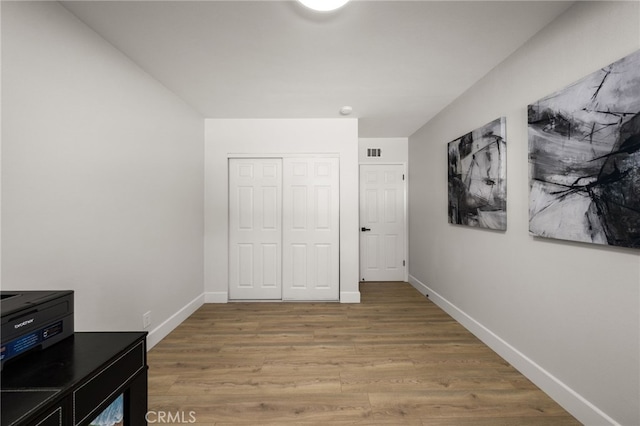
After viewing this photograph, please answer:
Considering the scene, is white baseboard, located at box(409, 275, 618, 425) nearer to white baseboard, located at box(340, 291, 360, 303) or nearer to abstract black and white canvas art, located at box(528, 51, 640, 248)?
abstract black and white canvas art, located at box(528, 51, 640, 248)

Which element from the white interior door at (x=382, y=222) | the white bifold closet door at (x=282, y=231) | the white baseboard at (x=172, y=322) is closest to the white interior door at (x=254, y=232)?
the white bifold closet door at (x=282, y=231)

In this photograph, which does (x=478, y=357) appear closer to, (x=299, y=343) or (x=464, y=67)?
(x=299, y=343)

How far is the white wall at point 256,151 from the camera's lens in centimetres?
384

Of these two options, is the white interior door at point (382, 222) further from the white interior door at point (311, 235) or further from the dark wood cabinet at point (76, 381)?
the dark wood cabinet at point (76, 381)

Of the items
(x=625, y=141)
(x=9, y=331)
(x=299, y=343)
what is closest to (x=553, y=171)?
(x=625, y=141)

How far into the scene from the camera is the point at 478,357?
2.38 metres

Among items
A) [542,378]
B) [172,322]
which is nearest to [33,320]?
[172,322]

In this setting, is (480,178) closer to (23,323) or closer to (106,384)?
(106,384)

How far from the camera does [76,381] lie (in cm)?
92

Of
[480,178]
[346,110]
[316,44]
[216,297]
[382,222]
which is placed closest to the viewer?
[316,44]

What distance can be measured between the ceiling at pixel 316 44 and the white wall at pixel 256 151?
25.1 inches

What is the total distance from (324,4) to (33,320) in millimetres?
2034

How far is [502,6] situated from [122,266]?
129 inches

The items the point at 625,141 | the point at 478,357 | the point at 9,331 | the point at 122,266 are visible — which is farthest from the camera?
the point at 478,357
